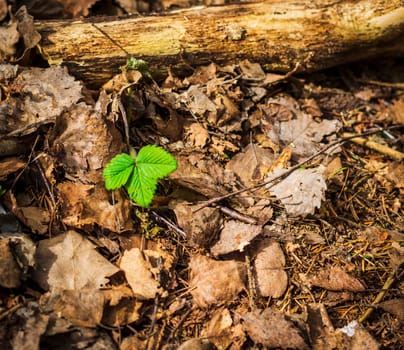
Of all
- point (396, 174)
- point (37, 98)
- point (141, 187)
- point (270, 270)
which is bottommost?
point (270, 270)

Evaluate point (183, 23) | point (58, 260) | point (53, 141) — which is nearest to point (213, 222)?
point (58, 260)

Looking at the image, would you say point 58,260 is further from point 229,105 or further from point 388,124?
point 388,124

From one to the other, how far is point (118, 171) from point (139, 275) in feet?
2.17

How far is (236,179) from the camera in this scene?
2.81 metres

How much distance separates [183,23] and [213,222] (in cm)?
171

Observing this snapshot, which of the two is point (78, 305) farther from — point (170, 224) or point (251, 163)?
point (251, 163)

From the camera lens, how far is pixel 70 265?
7.47 ft

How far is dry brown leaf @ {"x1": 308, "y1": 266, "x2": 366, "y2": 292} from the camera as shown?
8.32 ft

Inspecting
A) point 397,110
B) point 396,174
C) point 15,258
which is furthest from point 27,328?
point 397,110

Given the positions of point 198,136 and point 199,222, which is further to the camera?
point 198,136

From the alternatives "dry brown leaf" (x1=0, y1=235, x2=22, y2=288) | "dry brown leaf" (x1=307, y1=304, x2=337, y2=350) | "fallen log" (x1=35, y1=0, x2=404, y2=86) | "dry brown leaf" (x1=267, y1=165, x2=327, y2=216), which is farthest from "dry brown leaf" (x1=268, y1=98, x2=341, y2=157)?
"dry brown leaf" (x1=0, y1=235, x2=22, y2=288)

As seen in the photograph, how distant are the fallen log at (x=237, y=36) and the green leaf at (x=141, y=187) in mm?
1087

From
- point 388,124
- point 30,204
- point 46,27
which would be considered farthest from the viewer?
point 388,124

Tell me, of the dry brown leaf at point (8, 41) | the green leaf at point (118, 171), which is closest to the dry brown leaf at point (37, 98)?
the dry brown leaf at point (8, 41)
